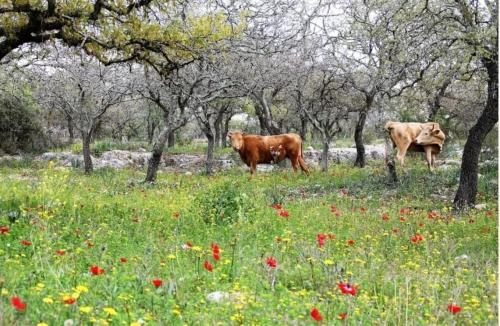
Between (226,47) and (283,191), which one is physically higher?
(226,47)

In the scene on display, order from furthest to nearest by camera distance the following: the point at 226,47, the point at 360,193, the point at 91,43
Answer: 1. the point at 360,193
2. the point at 226,47
3. the point at 91,43

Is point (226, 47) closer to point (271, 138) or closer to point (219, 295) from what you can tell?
point (219, 295)

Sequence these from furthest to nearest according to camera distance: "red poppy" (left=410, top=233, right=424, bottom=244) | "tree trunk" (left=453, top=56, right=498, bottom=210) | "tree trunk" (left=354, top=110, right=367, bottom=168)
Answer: "tree trunk" (left=354, top=110, right=367, bottom=168) → "tree trunk" (left=453, top=56, right=498, bottom=210) → "red poppy" (left=410, top=233, right=424, bottom=244)

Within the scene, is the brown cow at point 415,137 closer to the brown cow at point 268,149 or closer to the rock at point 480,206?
the brown cow at point 268,149

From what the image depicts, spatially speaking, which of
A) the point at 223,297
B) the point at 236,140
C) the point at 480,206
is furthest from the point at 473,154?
the point at 236,140

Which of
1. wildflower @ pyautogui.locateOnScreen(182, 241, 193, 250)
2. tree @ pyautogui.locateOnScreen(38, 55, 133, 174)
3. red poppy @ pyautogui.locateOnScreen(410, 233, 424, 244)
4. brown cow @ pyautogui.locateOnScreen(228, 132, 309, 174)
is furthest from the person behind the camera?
tree @ pyautogui.locateOnScreen(38, 55, 133, 174)

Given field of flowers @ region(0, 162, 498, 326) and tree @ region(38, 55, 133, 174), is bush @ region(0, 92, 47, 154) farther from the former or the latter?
field of flowers @ region(0, 162, 498, 326)

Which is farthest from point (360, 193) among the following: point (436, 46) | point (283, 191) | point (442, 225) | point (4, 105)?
point (4, 105)

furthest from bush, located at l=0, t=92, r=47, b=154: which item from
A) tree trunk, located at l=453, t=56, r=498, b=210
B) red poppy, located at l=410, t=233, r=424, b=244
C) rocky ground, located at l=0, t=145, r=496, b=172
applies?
red poppy, located at l=410, t=233, r=424, b=244

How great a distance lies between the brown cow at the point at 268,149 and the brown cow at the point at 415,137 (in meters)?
5.21

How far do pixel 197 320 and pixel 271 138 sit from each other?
20.6 metres

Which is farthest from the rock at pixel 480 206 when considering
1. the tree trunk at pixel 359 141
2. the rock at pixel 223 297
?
the tree trunk at pixel 359 141

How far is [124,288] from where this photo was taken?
15.8 feet

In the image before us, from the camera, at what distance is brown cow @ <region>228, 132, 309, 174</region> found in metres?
24.1
